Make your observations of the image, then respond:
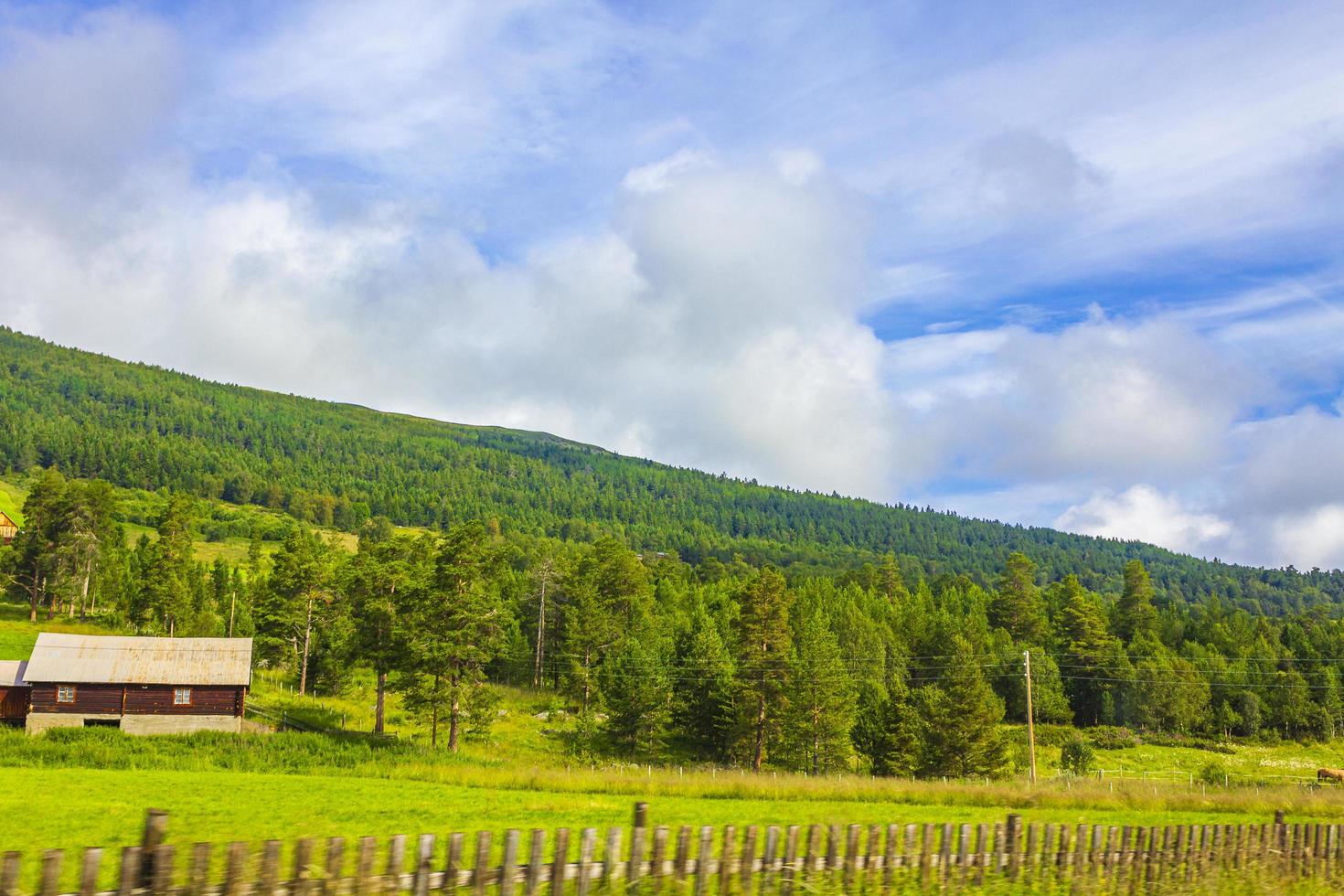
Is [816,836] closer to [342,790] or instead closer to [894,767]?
[342,790]

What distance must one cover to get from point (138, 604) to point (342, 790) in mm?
69540

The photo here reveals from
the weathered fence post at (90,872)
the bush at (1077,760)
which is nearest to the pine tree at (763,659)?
the bush at (1077,760)

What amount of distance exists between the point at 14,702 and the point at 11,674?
1.96 m

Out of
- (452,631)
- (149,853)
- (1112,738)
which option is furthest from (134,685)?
(1112,738)

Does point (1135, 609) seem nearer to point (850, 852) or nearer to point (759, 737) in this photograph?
point (759, 737)

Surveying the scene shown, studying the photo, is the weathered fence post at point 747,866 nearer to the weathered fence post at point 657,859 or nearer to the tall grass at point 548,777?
the weathered fence post at point 657,859

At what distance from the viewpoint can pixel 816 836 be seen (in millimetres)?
11516

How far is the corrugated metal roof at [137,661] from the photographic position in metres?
59.7

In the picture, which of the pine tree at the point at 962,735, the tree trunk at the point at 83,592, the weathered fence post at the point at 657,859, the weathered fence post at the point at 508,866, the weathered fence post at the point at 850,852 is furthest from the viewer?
the tree trunk at the point at 83,592

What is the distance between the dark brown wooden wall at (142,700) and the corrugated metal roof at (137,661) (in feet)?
2.02

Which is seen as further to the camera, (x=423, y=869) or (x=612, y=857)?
(x=612, y=857)

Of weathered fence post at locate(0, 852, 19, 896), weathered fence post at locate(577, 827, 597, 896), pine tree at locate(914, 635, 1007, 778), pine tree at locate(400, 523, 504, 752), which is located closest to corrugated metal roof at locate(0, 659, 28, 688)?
pine tree at locate(400, 523, 504, 752)

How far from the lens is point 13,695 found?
60.3 m

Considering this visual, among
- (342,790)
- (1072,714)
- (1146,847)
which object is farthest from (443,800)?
(1072,714)
